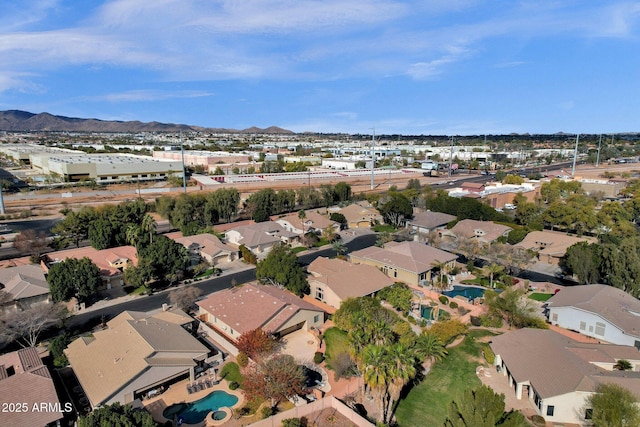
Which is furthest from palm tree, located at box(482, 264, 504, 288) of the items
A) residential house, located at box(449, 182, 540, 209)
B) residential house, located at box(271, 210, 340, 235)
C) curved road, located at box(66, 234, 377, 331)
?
residential house, located at box(449, 182, 540, 209)

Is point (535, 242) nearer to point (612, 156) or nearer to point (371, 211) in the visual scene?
→ point (371, 211)

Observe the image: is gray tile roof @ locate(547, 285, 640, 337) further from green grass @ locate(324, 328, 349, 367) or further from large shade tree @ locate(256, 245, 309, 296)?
large shade tree @ locate(256, 245, 309, 296)

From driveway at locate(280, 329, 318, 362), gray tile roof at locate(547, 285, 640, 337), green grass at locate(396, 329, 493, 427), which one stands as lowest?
green grass at locate(396, 329, 493, 427)

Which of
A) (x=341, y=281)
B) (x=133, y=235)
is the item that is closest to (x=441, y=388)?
(x=341, y=281)

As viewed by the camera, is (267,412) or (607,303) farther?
(607,303)

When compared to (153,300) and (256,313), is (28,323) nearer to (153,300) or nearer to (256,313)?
(153,300)

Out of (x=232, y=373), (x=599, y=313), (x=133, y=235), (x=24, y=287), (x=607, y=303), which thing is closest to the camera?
(x=232, y=373)
